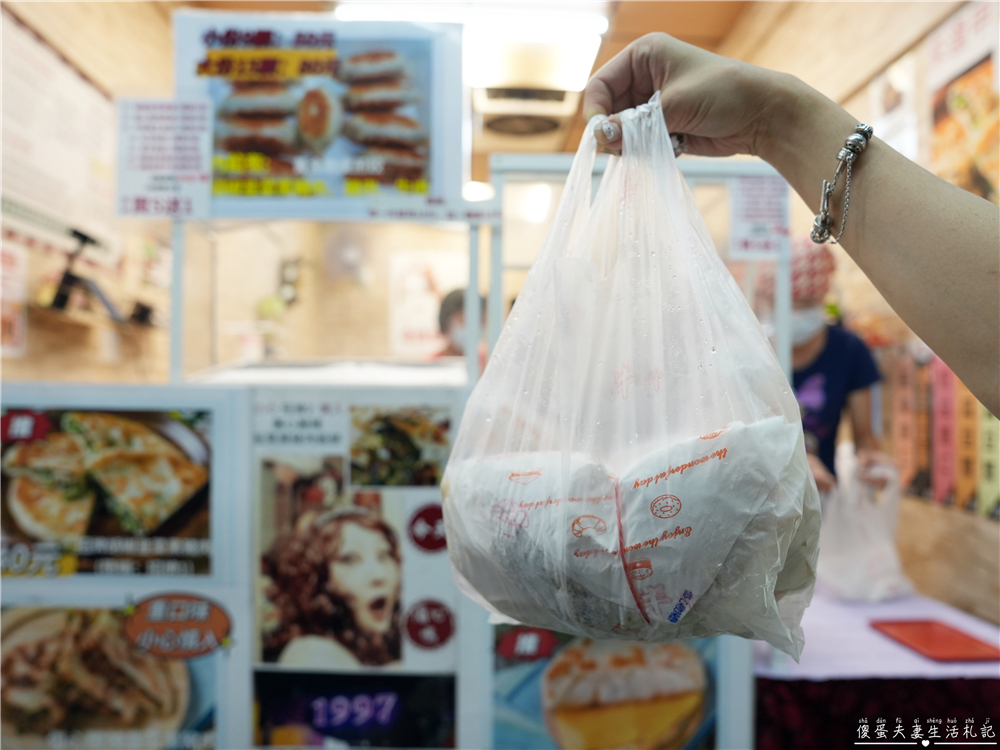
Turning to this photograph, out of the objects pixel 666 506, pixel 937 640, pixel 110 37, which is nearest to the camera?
pixel 666 506

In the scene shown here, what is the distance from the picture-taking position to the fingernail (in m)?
0.78

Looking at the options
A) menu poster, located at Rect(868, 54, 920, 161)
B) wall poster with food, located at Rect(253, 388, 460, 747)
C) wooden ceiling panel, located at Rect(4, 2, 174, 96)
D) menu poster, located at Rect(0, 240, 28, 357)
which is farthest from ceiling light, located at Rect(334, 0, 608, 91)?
wall poster with food, located at Rect(253, 388, 460, 747)

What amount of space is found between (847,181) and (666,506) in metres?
0.46

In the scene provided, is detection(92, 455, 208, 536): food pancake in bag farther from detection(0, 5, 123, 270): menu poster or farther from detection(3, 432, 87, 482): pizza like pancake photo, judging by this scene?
detection(0, 5, 123, 270): menu poster

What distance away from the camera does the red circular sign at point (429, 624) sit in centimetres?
160

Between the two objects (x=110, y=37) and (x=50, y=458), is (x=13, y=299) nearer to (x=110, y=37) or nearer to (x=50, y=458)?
(x=50, y=458)

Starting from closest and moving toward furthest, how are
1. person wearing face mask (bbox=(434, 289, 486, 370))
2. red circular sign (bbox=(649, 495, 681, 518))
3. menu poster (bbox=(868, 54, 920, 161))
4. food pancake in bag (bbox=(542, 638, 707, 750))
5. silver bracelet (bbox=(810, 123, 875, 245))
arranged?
red circular sign (bbox=(649, 495, 681, 518)) < silver bracelet (bbox=(810, 123, 875, 245)) < food pancake in bag (bbox=(542, 638, 707, 750)) < menu poster (bbox=(868, 54, 920, 161)) < person wearing face mask (bbox=(434, 289, 486, 370))

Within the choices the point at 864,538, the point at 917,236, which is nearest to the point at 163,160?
the point at 917,236

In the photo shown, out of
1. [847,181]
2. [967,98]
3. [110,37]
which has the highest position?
[110,37]

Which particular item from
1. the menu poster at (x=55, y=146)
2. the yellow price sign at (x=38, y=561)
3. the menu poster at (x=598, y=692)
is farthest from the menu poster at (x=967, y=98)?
the menu poster at (x=55, y=146)

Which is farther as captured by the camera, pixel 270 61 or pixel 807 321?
pixel 807 321

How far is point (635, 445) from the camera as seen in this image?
2.29ft

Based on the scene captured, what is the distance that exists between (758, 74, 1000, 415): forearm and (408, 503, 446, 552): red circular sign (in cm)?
116

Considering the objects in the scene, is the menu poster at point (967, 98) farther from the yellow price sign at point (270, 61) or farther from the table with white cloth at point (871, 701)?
the yellow price sign at point (270, 61)
